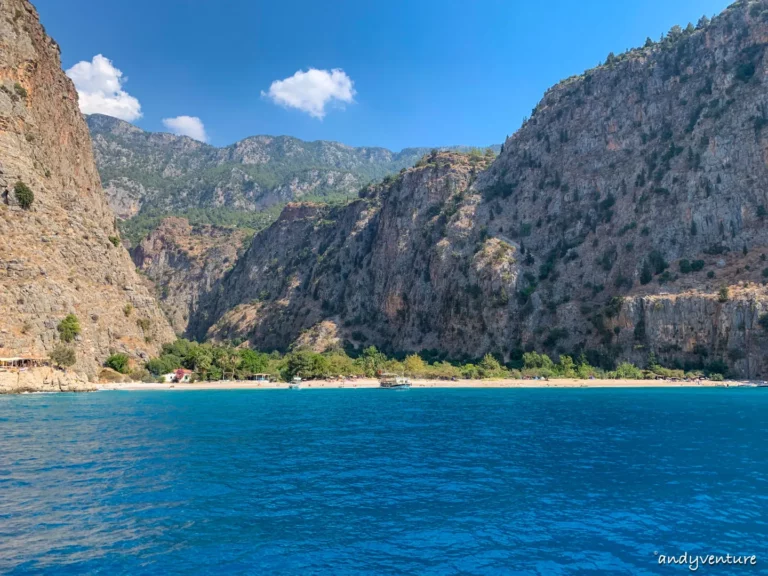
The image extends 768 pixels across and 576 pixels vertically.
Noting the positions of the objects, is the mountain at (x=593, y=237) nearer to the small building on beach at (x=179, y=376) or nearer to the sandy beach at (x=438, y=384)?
the sandy beach at (x=438, y=384)

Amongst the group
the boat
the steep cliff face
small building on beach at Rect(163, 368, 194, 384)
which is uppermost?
the steep cliff face

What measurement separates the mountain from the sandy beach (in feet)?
36.2

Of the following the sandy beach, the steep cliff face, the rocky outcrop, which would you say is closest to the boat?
the sandy beach

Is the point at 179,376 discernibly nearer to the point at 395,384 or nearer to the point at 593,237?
the point at 395,384

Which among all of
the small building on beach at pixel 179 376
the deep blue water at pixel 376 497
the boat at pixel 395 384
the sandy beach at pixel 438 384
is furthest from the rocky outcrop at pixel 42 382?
the boat at pixel 395 384

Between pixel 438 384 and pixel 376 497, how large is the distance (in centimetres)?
8769

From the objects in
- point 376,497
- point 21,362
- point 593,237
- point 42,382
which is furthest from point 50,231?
point 593,237

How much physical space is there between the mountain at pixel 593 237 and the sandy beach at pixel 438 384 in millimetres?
11041

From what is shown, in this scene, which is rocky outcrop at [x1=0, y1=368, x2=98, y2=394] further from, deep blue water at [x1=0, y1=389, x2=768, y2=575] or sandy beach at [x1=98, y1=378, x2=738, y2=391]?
deep blue water at [x1=0, y1=389, x2=768, y2=575]

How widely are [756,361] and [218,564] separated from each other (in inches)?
4269

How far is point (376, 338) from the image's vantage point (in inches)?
6078

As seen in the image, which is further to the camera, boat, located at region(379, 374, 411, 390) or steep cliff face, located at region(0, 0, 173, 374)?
boat, located at region(379, 374, 411, 390)

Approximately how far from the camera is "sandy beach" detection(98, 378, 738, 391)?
89.7 metres

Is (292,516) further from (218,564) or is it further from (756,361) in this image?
(756,361)
